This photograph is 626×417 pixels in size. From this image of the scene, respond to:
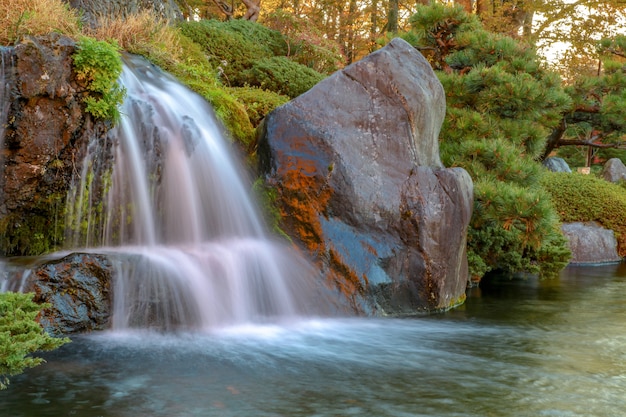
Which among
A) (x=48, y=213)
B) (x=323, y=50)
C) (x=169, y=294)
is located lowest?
(x=169, y=294)

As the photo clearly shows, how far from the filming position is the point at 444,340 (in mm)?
5465

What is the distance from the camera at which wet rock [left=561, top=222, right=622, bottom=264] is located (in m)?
13.1

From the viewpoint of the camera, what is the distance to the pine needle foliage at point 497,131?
770 cm

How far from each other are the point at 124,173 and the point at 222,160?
3.52ft

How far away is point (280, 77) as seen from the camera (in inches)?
452

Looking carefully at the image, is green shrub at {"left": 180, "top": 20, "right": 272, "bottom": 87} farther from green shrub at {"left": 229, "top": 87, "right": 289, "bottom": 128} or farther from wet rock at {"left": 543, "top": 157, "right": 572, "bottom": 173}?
wet rock at {"left": 543, "top": 157, "right": 572, "bottom": 173}

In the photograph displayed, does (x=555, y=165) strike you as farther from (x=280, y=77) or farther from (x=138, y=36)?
(x=138, y=36)

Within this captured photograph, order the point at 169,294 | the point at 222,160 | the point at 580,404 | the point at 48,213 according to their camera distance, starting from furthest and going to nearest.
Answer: the point at 222,160
the point at 48,213
the point at 169,294
the point at 580,404

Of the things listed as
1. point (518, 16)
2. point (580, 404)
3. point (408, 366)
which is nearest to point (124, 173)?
point (408, 366)

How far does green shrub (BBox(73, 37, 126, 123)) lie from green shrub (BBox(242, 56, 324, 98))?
5341mm

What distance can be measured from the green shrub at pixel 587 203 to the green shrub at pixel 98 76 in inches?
390

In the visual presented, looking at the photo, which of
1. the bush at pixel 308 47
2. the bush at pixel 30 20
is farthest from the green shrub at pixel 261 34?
the bush at pixel 30 20

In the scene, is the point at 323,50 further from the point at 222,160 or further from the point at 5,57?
the point at 5,57

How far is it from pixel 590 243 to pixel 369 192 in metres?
8.32
